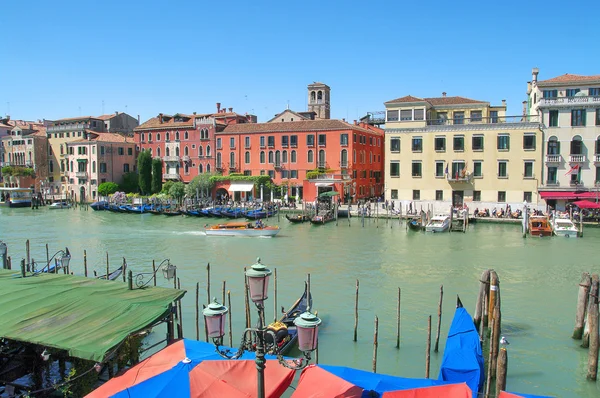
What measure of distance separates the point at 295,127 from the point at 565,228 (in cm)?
1941

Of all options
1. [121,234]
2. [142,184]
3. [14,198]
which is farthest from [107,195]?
[121,234]

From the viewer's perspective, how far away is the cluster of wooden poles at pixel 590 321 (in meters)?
8.28

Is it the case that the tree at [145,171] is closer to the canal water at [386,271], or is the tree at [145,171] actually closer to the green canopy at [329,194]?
the canal water at [386,271]

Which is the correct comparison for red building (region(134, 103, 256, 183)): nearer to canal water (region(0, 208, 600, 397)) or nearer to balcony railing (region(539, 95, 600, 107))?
canal water (region(0, 208, 600, 397))

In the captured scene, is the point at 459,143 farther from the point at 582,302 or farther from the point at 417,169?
the point at 582,302

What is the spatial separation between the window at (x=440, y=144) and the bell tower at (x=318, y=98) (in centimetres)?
1888

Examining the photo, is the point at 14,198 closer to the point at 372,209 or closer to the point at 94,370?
the point at 372,209

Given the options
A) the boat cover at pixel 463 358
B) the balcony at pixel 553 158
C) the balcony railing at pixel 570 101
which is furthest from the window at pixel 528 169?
the boat cover at pixel 463 358

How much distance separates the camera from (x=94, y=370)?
7027 millimetres

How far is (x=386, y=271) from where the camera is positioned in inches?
653

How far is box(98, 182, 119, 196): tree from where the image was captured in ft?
141

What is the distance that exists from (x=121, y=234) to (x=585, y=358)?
21.4 meters

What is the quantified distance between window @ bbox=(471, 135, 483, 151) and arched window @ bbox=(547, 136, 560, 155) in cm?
349

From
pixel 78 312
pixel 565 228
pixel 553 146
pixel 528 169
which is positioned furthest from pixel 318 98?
pixel 78 312
